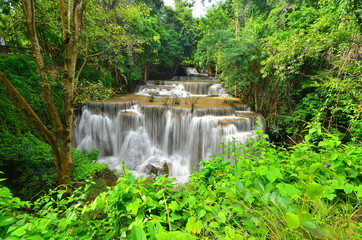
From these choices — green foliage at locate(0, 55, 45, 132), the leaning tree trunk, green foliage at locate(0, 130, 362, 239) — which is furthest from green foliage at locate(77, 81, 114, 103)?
green foliage at locate(0, 55, 45, 132)

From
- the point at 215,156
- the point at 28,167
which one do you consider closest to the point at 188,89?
the point at 28,167

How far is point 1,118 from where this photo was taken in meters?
5.11

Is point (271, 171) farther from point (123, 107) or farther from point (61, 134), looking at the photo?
point (123, 107)

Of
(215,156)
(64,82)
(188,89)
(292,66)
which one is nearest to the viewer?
(215,156)

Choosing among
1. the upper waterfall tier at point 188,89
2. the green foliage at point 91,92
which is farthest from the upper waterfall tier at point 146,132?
the green foliage at point 91,92

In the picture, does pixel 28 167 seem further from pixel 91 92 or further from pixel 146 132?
pixel 146 132

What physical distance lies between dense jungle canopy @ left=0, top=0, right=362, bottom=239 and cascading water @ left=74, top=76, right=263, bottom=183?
2.12 meters

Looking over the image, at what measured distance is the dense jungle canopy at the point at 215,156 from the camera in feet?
3.43

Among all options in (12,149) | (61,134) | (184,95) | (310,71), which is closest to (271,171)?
(61,134)

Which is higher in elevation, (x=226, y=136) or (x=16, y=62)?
(x=16, y=62)

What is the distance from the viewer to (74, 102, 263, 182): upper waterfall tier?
855 centimetres

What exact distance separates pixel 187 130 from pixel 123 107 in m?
4.06

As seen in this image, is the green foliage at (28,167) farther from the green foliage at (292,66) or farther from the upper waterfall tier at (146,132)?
the green foliage at (292,66)

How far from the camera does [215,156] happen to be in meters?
2.55
